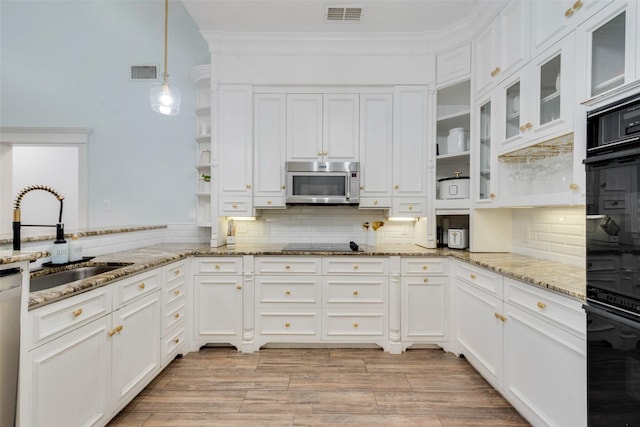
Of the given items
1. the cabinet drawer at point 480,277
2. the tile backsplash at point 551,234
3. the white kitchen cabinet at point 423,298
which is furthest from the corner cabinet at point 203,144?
the tile backsplash at point 551,234

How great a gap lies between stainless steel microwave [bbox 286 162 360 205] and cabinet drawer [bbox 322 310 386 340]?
1.02m

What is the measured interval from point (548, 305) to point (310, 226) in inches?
88.4

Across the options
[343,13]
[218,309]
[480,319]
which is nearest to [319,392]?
[218,309]

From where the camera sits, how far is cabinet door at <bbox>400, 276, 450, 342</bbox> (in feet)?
9.00

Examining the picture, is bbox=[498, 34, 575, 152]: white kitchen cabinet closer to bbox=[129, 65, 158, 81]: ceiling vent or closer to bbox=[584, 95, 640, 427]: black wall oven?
bbox=[584, 95, 640, 427]: black wall oven

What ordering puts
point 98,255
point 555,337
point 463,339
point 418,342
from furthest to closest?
point 418,342
point 463,339
point 98,255
point 555,337

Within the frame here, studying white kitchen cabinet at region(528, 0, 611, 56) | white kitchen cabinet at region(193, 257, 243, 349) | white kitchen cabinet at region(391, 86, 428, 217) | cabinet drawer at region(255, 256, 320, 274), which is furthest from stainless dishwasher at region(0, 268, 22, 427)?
white kitchen cabinet at region(528, 0, 611, 56)

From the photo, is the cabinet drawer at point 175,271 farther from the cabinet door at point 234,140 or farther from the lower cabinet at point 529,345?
the lower cabinet at point 529,345

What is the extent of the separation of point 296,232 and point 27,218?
482 centimetres

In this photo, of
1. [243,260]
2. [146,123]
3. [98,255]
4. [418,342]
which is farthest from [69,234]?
[418,342]

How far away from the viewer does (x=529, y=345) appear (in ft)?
5.64

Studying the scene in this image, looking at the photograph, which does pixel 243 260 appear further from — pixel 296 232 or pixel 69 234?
pixel 69 234

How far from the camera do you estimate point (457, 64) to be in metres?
2.89

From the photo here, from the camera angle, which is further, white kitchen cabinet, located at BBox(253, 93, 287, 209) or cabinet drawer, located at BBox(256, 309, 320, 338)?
white kitchen cabinet, located at BBox(253, 93, 287, 209)
